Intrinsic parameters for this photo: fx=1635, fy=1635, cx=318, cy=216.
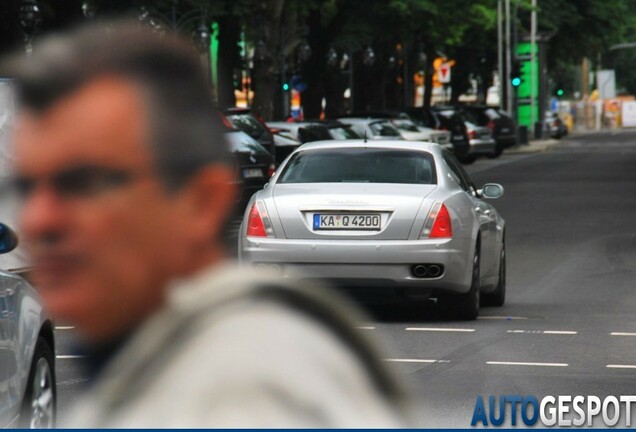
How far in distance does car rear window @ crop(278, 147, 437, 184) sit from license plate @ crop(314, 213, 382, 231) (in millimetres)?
697

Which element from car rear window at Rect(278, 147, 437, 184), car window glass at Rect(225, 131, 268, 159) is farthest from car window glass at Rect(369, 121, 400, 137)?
car rear window at Rect(278, 147, 437, 184)

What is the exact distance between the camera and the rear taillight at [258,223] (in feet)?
37.8

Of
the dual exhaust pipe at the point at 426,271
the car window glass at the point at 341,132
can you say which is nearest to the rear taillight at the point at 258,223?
the dual exhaust pipe at the point at 426,271

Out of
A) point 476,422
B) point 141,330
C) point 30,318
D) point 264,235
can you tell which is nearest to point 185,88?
point 141,330

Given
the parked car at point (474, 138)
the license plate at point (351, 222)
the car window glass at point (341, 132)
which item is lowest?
the parked car at point (474, 138)

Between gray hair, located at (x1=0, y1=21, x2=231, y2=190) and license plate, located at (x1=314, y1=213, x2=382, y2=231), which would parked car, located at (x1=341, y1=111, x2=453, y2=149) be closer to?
license plate, located at (x1=314, y1=213, x2=382, y2=231)

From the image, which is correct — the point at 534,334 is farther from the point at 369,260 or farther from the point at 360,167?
the point at 360,167

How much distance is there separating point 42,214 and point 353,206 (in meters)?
9.87

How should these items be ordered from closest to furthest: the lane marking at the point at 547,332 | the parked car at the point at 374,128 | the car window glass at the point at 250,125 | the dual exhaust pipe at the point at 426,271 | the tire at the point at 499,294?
the lane marking at the point at 547,332 < the dual exhaust pipe at the point at 426,271 < the tire at the point at 499,294 < the car window glass at the point at 250,125 < the parked car at the point at 374,128

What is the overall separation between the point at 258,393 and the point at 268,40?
129 ft

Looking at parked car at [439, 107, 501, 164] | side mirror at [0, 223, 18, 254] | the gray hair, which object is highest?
the gray hair

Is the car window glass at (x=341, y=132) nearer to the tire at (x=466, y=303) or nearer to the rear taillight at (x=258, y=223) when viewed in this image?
the tire at (x=466, y=303)

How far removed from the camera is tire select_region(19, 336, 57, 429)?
21.3ft

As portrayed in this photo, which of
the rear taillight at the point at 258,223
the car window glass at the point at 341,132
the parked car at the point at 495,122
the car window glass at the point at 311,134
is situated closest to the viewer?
the rear taillight at the point at 258,223
